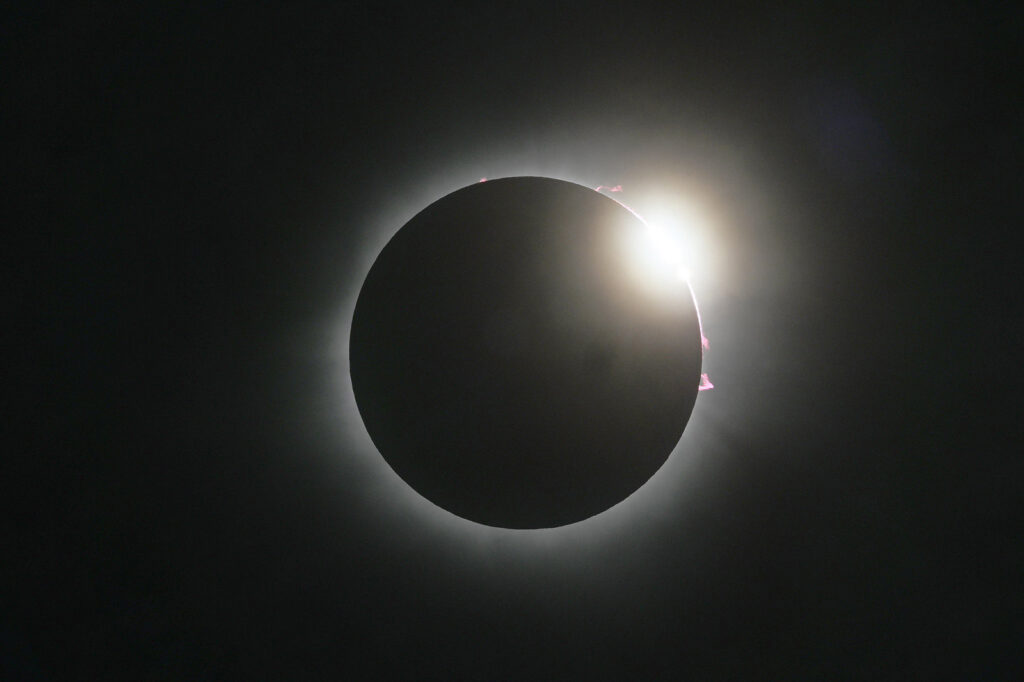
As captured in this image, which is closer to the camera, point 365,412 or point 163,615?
point 365,412

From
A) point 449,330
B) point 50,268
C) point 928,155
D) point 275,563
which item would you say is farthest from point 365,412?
point 928,155

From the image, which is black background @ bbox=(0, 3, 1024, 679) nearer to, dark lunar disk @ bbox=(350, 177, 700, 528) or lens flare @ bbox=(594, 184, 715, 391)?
lens flare @ bbox=(594, 184, 715, 391)

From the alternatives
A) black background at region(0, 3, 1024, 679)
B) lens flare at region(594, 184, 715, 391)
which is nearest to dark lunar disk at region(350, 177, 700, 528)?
lens flare at region(594, 184, 715, 391)

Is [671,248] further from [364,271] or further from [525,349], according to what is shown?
[364,271]

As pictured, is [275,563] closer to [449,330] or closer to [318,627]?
[318,627]

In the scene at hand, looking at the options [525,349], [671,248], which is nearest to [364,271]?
[525,349]

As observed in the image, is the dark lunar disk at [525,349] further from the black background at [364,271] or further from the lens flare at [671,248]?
the black background at [364,271]

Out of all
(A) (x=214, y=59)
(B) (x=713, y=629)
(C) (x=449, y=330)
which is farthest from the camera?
(B) (x=713, y=629)
